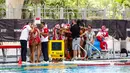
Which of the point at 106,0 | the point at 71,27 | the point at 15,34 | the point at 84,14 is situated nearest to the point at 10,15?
the point at 15,34

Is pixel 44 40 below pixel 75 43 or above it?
above

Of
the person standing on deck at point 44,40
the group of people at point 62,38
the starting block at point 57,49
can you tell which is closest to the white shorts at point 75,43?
the group of people at point 62,38

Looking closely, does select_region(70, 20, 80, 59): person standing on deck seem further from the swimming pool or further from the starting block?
the swimming pool

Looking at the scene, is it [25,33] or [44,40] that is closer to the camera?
[25,33]

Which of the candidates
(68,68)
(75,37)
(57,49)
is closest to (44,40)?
(57,49)

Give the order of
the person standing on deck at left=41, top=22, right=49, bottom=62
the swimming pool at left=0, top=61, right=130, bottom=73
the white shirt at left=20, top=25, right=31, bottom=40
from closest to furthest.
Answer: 1. the swimming pool at left=0, top=61, right=130, bottom=73
2. the white shirt at left=20, top=25, right=31, bottom=40
3. the person standing on deck at left=41, top=22, right=49, bottom=62

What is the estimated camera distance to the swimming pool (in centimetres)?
1614

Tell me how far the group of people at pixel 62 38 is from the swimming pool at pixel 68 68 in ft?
3.73

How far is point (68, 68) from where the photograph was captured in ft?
57.1

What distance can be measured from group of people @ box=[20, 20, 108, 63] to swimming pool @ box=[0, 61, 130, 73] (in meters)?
1.14

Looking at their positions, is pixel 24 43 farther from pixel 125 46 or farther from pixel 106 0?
pixel 106 0

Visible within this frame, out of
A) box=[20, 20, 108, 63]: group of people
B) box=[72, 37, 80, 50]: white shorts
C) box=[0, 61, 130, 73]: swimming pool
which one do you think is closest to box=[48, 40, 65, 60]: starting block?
box=[20, 20, 108, 63]: group of people

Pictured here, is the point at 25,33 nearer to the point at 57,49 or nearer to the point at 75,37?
the point at 57,49

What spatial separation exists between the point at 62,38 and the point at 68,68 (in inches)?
150
